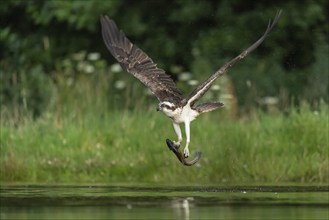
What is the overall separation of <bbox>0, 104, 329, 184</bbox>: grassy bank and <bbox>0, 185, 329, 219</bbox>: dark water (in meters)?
1.27

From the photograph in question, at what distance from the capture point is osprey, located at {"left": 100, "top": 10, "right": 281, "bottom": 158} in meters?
15.8

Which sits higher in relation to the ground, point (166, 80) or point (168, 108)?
point (166, 80)

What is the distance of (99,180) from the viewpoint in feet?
63.8

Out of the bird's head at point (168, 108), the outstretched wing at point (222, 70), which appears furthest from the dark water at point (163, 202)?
the outstretched wing at point (222, 70)

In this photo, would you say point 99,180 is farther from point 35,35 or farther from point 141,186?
point 35,35

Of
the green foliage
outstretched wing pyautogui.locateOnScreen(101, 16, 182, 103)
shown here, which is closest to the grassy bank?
outstretched wing pyautogui.locateOnScreen(101, 16, 182, 103)

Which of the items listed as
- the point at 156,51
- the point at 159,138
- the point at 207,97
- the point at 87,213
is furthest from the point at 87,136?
the point at 156,51

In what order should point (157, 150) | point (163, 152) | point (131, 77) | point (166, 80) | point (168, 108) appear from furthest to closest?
1. point (131, 77)
2. point (157, 150)
3. point (163, 152)
4. point (166, 80)
5. point (168, 108)

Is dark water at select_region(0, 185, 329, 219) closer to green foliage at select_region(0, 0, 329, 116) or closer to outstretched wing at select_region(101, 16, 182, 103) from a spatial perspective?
outstretched wing at select_region(101, 16, 182, 103)

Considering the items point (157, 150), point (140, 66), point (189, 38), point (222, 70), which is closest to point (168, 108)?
point (222, 70)

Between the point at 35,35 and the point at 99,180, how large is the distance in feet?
41.7

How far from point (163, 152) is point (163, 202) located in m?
4.20

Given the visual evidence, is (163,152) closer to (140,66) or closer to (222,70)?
(140,66)

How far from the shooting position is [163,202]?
1559 cm
